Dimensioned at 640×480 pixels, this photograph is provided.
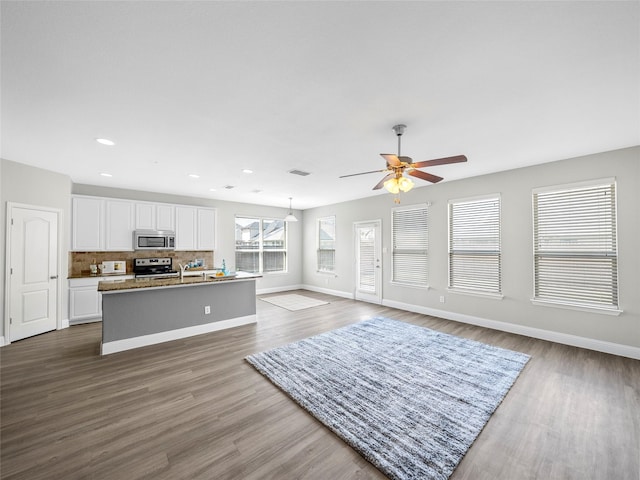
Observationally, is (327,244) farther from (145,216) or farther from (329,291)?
(145,216)

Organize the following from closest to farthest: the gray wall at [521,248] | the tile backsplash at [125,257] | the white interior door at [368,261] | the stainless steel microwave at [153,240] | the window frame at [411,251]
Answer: the gray wall at [521,248] < the tile backsplash at [125,257] < the window frame at [411,251] < the stainless steel microwave at [153,240] < the white interior door at [368,261]

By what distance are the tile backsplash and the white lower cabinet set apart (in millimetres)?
348


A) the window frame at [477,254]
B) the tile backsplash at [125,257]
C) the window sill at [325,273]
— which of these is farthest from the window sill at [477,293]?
the tile backsplash at [125,257]

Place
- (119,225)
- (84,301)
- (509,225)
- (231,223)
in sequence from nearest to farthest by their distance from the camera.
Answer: (509,225) → (84,301) → (119,225) → (231,223)

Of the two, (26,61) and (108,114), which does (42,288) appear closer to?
(108,114)

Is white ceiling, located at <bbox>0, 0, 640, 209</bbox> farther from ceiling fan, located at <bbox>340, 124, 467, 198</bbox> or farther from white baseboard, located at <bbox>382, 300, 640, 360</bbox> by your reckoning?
white baseboard, located at <bbox>382, 300, 640, 360</bbox>

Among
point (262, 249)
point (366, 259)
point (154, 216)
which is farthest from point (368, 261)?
point (154, 216)

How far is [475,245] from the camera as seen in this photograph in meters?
4.95

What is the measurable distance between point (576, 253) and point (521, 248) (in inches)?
25.7

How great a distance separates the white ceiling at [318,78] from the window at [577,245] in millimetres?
662

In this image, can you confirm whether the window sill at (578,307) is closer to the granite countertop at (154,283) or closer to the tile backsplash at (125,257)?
the granite countertop at (154,283)

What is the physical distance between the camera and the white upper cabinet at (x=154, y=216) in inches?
232

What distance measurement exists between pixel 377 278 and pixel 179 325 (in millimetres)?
4400

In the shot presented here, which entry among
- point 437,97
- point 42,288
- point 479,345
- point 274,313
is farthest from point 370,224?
point 42,288
